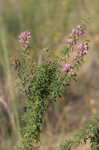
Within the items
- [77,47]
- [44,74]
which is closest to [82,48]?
[77,47]

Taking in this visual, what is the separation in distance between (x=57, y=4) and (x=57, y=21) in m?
0.26

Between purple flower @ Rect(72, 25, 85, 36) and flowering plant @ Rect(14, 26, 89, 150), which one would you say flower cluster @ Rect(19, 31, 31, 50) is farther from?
purple flower @ Rect(72, 25, 85, 36)

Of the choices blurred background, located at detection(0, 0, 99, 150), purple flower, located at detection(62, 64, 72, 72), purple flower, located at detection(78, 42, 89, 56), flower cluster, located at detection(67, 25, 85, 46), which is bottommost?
purple flower, located at detection(62, 64, 72, 72)

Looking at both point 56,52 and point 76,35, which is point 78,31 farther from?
point 56,52

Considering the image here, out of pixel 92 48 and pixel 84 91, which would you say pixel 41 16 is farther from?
pixel 84 91

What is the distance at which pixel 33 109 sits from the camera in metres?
2.75

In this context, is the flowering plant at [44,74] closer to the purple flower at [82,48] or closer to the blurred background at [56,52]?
the purple flower at [82,48]

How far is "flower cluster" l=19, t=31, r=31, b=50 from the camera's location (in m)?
2.69

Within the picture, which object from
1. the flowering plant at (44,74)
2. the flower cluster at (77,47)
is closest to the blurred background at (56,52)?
the flowering plant at (44,74)

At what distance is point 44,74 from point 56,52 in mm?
2228

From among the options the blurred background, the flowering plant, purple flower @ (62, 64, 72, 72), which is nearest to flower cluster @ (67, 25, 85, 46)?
the flowering plant

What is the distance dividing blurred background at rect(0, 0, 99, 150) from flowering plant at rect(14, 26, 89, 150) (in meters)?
1.78

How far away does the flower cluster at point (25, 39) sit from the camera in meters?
2.69

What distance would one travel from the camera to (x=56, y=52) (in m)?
4.89
